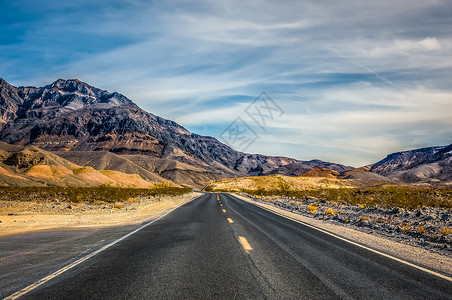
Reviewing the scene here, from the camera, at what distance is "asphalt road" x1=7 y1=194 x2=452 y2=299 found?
4.29m

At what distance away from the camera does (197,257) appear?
643cm

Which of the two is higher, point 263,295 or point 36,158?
point 36,158

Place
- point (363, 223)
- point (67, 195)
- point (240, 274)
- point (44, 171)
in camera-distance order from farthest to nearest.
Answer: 1. point (44, 171)
2. point (67, 195)
3. point (363, 223)
4. point (240, 274)

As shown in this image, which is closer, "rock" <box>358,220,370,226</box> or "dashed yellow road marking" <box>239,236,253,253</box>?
"dashed yellow road marking" <box>239,236,253,253</box>

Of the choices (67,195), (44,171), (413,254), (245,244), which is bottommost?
(67,195)

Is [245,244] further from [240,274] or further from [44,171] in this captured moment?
[44,171]

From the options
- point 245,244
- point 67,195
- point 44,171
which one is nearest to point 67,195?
point 67,195

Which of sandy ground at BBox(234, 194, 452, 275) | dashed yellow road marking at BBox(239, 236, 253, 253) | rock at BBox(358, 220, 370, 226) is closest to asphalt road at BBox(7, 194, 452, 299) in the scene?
dashed yellow road marking at BBox(239, 236, 253, 253)

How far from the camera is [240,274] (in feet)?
17.0

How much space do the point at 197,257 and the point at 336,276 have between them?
9.59ft

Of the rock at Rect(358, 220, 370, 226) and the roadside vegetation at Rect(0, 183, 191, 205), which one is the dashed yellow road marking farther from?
the roadside vegetation at Rect(0, 183, 191, 205)

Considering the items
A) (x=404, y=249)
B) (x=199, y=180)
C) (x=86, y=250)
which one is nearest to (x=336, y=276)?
(x=404, y=249)

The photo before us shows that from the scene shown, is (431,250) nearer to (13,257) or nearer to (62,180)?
(13,257)

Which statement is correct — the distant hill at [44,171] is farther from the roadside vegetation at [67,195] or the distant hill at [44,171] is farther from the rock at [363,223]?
the rock at [363,223]
